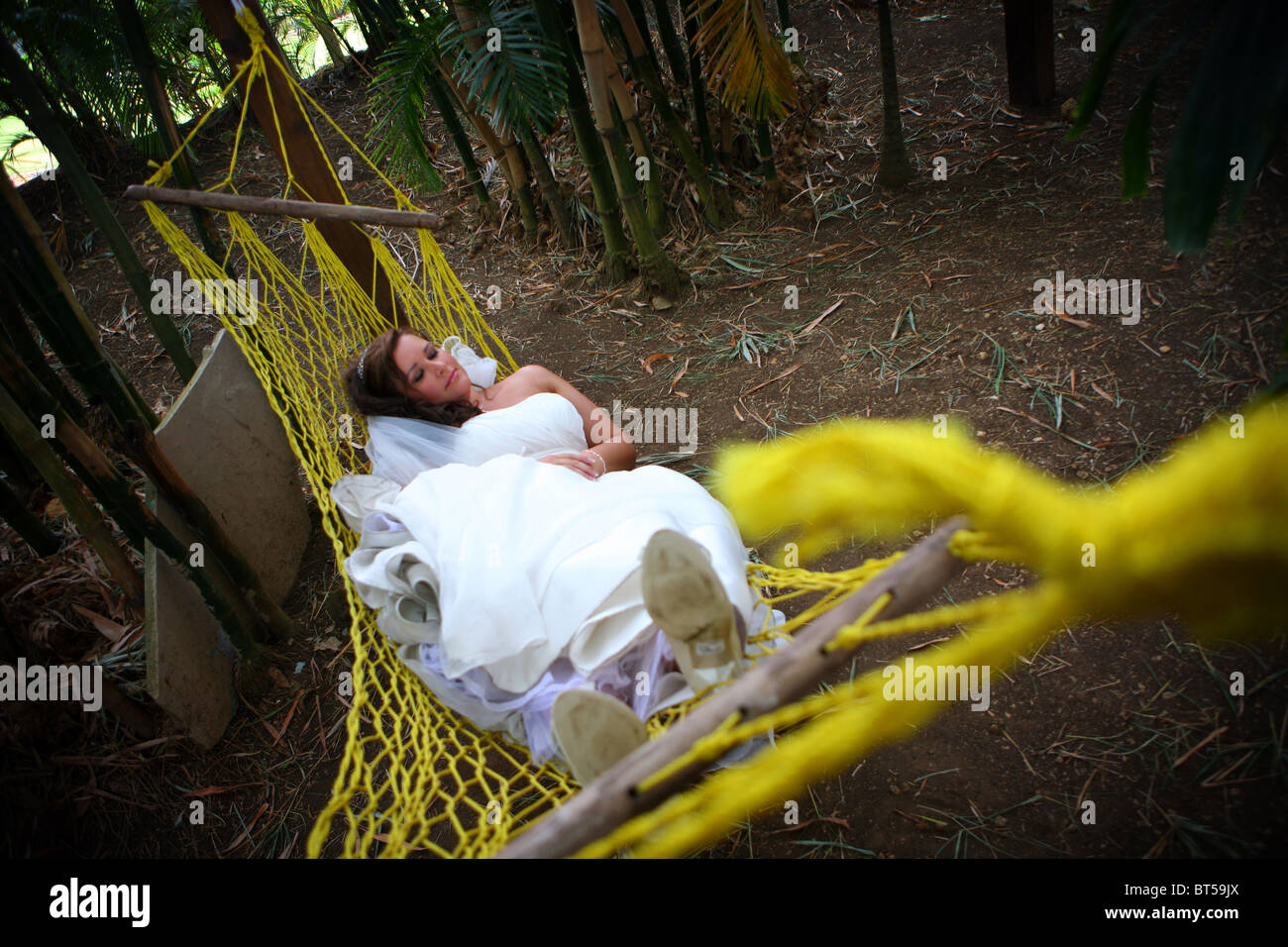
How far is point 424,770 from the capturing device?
1175mm

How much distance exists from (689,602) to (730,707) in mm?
266

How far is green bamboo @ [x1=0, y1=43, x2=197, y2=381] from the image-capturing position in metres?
1.64

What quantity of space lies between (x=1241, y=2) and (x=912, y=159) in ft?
7.92

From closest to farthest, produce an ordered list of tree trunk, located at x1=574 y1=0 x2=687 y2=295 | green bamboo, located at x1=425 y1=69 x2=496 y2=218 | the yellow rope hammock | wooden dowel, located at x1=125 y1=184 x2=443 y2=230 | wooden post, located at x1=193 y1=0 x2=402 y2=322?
the yellow rope hammock → wooden dowel, located at x1=125 y1=184 x2=443 y2=230 → wooden post, located at x1=193 y1=0 x2=402 y2=322 → tree trunk, located at x1=574 y1=0 x2=687 y2=295 → green bamboo, located at x1=425 y1=69 x2=496 y2=218

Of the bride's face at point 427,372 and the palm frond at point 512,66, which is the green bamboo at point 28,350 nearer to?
the bride's face at point 427,372

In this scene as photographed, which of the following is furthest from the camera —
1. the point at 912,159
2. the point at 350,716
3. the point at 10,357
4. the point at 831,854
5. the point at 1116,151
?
the point at 912,159

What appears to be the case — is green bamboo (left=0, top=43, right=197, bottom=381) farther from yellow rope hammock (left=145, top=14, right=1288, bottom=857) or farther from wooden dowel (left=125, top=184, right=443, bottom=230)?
yellow rope hammock (left=145, top=14, right=1288, bottom=857)

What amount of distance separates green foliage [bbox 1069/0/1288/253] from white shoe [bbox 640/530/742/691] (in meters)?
0.75

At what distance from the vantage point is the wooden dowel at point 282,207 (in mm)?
1969

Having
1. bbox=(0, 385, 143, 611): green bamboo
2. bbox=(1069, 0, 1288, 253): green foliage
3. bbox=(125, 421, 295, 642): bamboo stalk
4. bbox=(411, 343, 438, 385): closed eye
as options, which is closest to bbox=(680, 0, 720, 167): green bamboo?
bbox=(411, 343, 438, 385): closed eye

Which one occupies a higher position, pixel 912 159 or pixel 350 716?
pixel 912 159

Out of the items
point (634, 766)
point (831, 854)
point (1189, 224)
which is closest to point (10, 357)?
point (634, 766)
